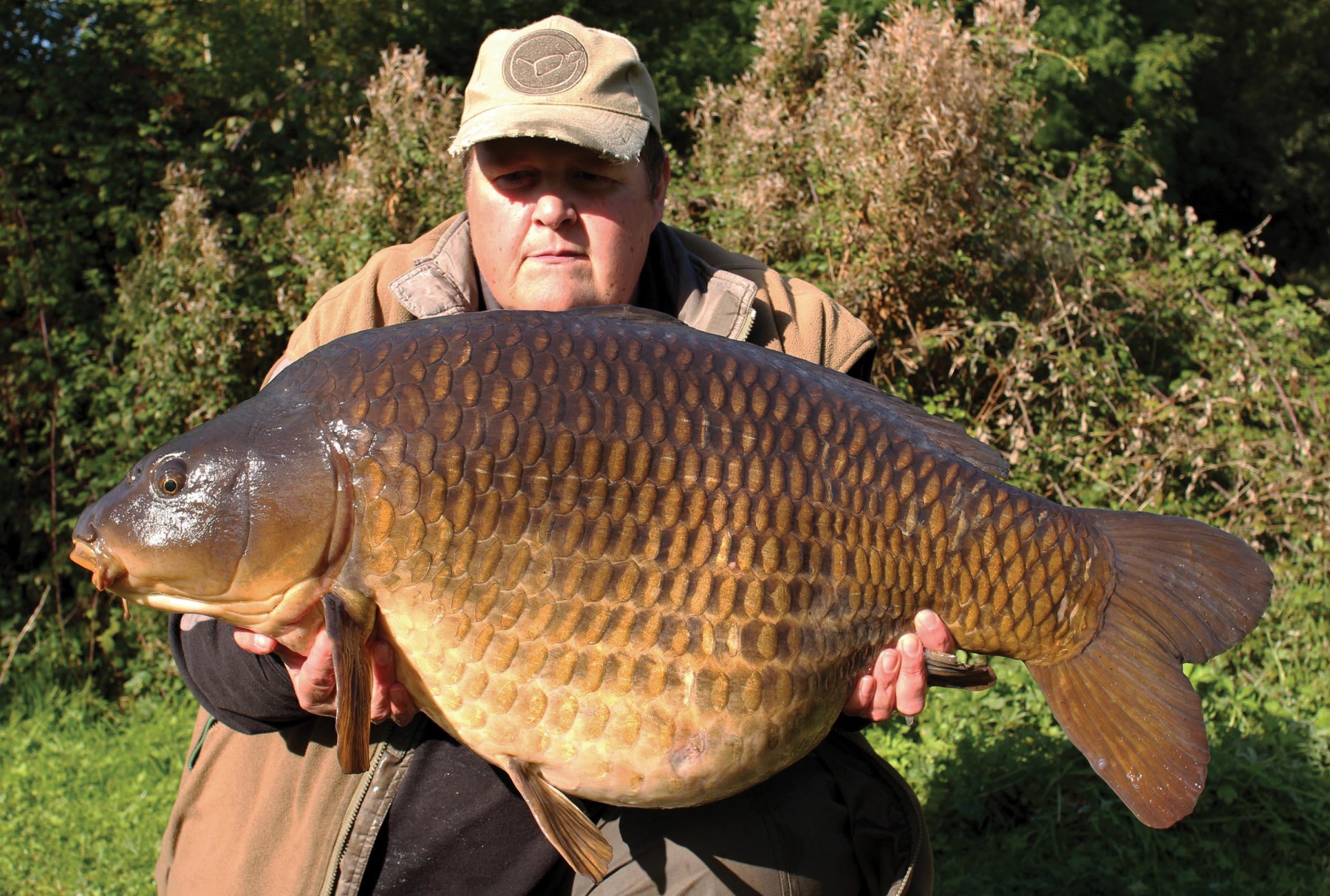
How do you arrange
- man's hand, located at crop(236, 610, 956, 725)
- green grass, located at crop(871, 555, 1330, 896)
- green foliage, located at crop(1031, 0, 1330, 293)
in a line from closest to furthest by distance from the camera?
1. man's hand, located at crop(236, 610, 956, 725)
2. green grass, located at crop(871, 555, 1330, 896)
3. green foliage, located at crop(1031, 0, 1330, 293)

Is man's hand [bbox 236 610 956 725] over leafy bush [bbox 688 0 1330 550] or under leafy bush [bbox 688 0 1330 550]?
over

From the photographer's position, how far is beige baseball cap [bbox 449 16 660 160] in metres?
1.79

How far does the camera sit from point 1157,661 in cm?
150

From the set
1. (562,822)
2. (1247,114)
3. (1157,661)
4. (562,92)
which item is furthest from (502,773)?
(1247,114)

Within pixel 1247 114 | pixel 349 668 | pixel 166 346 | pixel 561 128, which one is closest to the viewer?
pixel 349 668

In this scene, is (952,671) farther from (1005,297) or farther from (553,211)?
(1005,297)

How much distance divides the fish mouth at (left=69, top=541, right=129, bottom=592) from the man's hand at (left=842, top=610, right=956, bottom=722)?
902mm

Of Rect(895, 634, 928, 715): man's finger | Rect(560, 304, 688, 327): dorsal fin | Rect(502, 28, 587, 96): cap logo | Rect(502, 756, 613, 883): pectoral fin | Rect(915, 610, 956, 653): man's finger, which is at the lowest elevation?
Rect(502, 756, 613, 883): pectoral fin

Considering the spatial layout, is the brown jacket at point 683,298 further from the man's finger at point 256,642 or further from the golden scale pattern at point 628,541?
the man's finger at point 256,642

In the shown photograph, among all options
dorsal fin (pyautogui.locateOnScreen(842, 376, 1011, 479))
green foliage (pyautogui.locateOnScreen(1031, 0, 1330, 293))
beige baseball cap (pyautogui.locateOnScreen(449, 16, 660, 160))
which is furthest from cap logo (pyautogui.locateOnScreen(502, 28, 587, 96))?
green foliage (pyautogui.locateOnScreen(1031, 0, 1330, 293))

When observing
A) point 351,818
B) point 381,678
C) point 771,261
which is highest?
point 381,678

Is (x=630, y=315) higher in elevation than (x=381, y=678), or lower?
higher

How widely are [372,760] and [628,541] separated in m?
0.58

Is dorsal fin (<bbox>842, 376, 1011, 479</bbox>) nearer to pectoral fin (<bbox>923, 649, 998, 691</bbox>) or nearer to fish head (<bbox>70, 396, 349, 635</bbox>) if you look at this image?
pectoral fin (<bbox>923, 649, 998, 691</bbox>)
